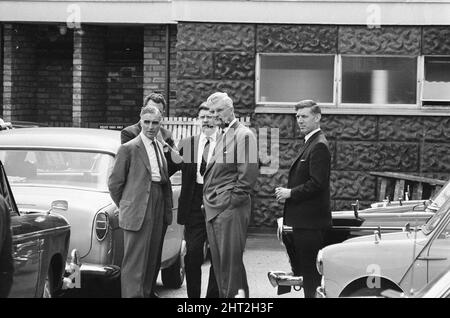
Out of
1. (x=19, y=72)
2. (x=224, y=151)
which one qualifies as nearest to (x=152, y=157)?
(x=224, y=151)

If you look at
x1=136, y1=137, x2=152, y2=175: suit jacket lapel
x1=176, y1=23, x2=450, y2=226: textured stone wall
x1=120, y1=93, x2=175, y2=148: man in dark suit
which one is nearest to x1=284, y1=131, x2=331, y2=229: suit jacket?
x1=136, y1=137, x2=152, y2=175: suit jacket lapel

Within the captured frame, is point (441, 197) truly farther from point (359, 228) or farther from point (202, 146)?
point (202, 146)

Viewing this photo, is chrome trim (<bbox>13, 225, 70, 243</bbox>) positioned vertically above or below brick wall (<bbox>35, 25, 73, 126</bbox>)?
below

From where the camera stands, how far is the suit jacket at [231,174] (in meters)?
9.49

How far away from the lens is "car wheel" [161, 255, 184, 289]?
11781mm

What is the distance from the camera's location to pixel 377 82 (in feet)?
53.4

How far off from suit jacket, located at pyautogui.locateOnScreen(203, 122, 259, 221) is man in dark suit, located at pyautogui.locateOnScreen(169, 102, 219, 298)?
0.28 m

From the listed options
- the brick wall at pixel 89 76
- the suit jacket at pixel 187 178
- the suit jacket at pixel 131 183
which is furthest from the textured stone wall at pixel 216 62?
the suit jacket at pixel 131 183

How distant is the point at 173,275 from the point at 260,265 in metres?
1.85

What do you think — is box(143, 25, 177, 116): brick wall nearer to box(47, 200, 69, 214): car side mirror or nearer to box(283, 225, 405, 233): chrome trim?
box(283, 225, 405, 233): chrome trim

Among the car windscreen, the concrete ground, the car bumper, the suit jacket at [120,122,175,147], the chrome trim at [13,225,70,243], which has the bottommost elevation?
the concrete ground

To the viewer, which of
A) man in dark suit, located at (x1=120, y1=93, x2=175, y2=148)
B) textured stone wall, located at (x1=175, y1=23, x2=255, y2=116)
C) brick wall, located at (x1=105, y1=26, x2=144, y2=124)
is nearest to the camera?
man in dark suit, located at (x1=120, y1=93, x2=175, y2=148)
